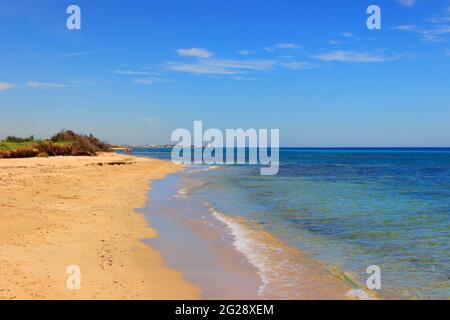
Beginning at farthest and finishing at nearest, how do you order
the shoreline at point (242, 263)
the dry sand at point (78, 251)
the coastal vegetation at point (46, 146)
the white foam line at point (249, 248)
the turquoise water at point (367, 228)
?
1. the coastal vegetation at point (46, 146)
2. the turquoise water at point (367, 228)
3. the white foam line at point (249, 248)
4. the shoreline at point (242, 263)
5. the dry sand at point (78, 251)

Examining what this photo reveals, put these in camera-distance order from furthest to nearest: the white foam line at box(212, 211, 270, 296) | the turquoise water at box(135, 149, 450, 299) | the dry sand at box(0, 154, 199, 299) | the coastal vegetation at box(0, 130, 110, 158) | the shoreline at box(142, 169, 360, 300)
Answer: the coastal vegetation at box(0, 130, 110, 158) < the turquoise water at box(135, 149, 450, 299) < the white foam line at box(212, 211, 270, 296) < the shoreline at box(142, 169, 360, 300) < the dry sand at box(0, 154, 199, 299)


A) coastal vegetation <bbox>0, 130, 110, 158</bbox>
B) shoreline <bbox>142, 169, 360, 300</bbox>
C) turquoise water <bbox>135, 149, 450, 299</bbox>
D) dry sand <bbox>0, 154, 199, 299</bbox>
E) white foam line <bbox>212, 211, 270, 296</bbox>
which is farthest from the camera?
coastal vegetation <bbox>0, 130, 110, 158</bbox>

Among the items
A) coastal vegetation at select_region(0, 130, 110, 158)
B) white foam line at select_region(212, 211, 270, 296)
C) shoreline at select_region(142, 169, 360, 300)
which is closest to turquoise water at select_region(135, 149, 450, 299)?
shoreline at select_region(142, 169, 360, 300)

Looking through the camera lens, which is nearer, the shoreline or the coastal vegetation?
the shoreline

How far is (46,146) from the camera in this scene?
55.4 m

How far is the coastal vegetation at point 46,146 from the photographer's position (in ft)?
158

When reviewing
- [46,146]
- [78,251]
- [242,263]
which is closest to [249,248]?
[242,263]

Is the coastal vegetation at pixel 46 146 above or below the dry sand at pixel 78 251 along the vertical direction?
above

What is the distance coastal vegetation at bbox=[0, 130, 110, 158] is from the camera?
158 feet

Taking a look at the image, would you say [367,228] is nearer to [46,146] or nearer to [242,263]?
[242,263]

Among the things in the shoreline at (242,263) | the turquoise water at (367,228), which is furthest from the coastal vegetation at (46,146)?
the shoreline at (242,263)

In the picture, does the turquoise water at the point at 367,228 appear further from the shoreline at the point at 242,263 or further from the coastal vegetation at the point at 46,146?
the coastal vegetation at the point at 46,146

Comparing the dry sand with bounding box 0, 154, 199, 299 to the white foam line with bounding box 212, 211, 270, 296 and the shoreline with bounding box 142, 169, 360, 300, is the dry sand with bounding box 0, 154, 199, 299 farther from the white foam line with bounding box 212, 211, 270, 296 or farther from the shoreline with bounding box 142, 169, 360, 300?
the white foam line with bounding box 212, 211, 270, 296
